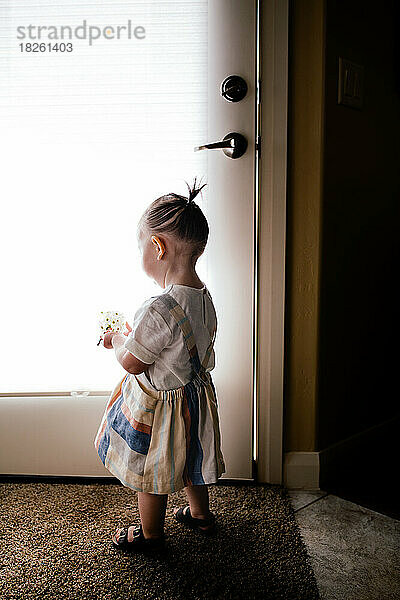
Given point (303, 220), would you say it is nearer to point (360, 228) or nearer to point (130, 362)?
point (360, 228)

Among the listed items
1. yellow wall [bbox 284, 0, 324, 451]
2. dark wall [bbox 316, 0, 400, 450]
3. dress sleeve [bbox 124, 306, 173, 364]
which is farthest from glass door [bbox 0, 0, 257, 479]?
dress sleeve [bbox 124, 306, 173, 364]

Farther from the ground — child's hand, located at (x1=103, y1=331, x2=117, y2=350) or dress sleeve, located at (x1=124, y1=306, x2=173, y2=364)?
dress sleeve, located at (x1=124, y1=306, x2=173, y2=364)

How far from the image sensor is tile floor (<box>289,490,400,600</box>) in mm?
1330

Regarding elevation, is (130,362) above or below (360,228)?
below

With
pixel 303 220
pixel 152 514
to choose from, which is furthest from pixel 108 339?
pixel 303 220

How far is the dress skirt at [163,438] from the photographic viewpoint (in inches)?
55.1

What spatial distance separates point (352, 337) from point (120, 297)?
74 cm

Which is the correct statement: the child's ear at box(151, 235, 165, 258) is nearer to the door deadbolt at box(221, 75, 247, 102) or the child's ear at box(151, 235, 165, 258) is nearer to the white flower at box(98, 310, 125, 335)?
the white flower at box(98, 310, 125, 335)

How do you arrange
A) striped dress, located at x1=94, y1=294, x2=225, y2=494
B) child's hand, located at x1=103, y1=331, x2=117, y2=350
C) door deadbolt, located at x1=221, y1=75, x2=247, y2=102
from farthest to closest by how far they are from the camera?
door deadbolt, located at x1=221, y1=75, x2=247, y2=102
child's hand, located at x1=103, y1=331, x2=117, y2=350
striped dress, located at x1=94, y1=294, x2=225, y2=494

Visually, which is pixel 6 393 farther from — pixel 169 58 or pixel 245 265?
pixel 169 58

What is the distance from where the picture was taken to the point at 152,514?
4.74 ft

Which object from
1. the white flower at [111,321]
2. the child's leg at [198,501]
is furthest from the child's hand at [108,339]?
the child's leg at [198,501]

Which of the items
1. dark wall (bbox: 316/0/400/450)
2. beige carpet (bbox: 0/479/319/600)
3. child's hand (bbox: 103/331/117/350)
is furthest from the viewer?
dark wall (bbox: 316/0/400/450)

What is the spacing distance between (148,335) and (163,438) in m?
0.24
